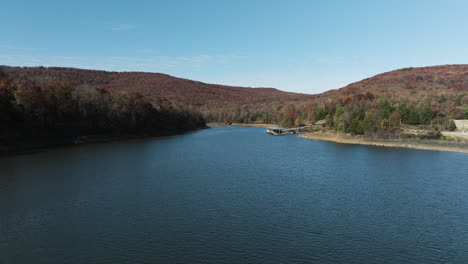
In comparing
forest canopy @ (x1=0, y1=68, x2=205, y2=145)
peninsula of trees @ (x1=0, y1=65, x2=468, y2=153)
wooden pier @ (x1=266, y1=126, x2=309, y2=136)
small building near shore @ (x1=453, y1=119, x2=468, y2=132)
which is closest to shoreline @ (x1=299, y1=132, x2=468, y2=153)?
peninsula of trees @ (x1=0, y1=65, x2=468, y2=153)

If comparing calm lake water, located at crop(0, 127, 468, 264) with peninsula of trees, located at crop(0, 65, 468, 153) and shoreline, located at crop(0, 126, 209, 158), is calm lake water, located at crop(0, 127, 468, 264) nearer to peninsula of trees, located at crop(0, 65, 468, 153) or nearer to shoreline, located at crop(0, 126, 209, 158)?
shoreline, located at crop(0, 126, 209, 158)

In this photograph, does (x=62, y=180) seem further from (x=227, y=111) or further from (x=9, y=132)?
(x=227, y=111)

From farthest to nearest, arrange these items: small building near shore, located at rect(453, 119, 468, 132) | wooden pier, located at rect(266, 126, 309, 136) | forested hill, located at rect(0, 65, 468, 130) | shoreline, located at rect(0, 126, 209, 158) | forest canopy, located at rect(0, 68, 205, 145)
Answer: wooden pier, located at rect(266, 126, 309, 136) → forested hill, located at rect(0, 65, 468, 130) → small building near shore, located at rect(453, 119, 468, 132) → forest canopy, located at rect(0, 68, 205, 145) → shoreline, located at rect(0, 126, 209, 158)

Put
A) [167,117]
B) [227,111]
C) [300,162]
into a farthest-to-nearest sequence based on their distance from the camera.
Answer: [227,111] → [167,117] → [300,162]

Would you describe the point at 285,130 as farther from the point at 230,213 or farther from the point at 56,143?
the point at 230,213

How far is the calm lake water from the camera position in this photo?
48.3ft

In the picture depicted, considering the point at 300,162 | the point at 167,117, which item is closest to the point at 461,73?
the point at 167,117

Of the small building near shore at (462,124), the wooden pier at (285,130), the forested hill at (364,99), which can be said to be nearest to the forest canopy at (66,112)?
the forested hill at (364,99)

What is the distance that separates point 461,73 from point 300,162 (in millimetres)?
156705

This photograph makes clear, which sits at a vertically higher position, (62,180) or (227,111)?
(227,111)

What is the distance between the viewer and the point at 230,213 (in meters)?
20.1

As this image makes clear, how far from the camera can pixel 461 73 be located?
155 meters

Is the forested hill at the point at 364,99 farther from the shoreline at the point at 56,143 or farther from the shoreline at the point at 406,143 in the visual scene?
the shoreline at the point at 56,143

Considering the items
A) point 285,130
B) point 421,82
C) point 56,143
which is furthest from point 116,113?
point 421,82
